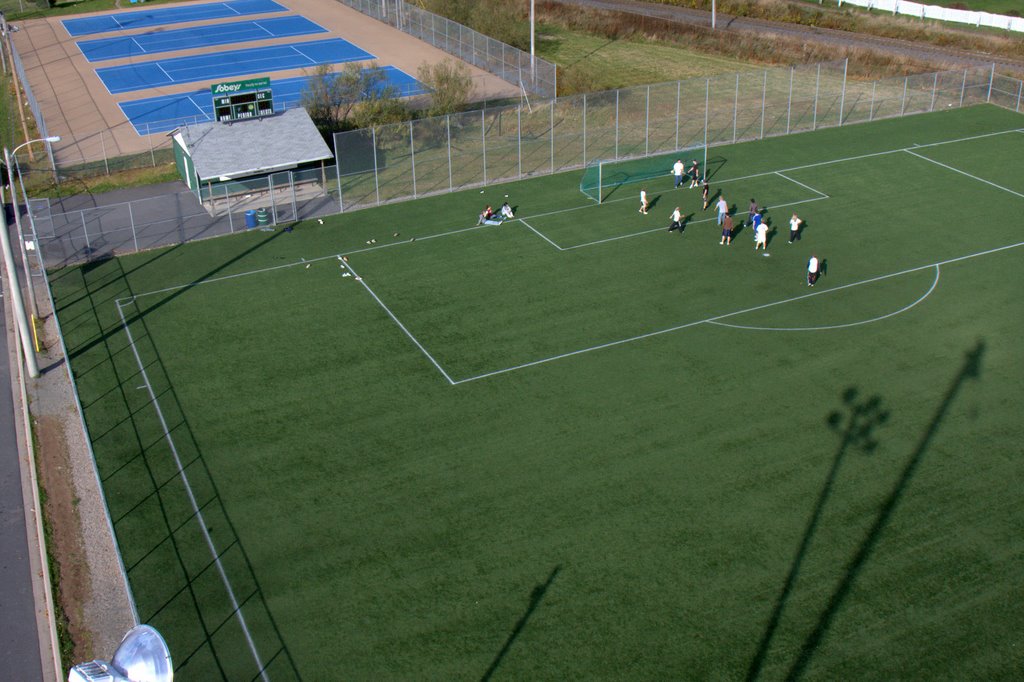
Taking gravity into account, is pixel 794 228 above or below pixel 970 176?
above

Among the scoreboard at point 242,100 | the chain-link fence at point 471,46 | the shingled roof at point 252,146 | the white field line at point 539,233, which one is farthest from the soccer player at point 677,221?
the scoreboard at point 242,100

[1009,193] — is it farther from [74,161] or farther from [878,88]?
[74,161]

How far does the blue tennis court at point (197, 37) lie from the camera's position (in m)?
71.6

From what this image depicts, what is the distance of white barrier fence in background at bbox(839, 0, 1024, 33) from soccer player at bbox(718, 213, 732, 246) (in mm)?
52066

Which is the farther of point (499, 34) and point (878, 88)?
point (499, 34)

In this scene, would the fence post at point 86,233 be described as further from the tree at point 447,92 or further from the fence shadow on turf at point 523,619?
the fence shadow on turf at point 523,619

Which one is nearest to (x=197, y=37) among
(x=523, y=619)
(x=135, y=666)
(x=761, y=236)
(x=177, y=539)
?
(x=761, y=236)

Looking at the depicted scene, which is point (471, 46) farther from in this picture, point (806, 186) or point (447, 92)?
point (806, 186)

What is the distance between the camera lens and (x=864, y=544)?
22.1 metres

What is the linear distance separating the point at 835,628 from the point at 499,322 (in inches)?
599

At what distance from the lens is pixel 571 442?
25.8 metres

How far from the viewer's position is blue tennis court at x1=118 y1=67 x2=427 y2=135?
174 ft

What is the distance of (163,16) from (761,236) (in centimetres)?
6671

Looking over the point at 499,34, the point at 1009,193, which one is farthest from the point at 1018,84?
the point at 499,34
